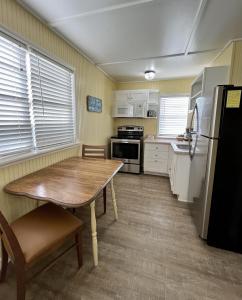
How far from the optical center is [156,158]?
392cm

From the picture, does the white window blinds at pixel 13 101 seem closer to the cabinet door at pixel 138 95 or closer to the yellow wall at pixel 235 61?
the yellow wall at pixel 235 61

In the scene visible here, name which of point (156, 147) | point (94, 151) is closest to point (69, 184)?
point (94, 151)

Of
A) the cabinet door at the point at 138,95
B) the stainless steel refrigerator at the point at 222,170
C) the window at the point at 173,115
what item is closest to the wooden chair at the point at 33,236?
the stainless steel refrigerator at the point at 222,170

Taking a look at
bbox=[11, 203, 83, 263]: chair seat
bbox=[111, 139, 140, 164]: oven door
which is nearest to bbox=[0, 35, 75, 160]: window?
bbox=[11, 203, 83, 263]: chair seat

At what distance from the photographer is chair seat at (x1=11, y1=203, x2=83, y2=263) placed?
1.14 metres

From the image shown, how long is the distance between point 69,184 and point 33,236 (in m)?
0.47

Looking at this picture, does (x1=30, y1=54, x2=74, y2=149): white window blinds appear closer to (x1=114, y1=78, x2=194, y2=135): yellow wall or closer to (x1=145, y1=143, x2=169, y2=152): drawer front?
(x1=145, y1=143, x2=169, y2=152): drawer front

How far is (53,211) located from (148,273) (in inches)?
40.0

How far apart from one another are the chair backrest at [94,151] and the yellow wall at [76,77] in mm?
196

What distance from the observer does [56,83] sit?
219 centimetres

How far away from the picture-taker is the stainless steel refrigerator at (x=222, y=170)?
155 centimetres

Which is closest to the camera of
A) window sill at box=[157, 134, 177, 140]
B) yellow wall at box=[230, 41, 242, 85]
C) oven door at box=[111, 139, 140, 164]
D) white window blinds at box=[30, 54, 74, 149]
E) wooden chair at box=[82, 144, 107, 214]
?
white window blinds at box=[30, 54, 74, 149]

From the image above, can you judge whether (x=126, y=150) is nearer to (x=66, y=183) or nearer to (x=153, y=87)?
(x=153, y=87)

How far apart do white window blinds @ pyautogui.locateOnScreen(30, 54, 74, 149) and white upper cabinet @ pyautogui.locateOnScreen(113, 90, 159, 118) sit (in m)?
1.92
